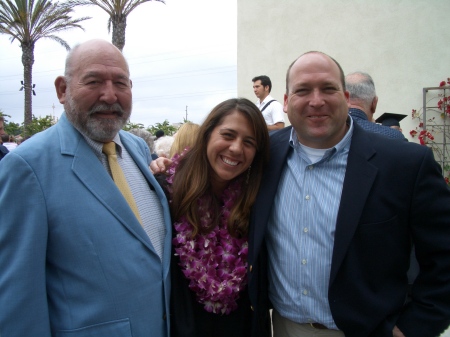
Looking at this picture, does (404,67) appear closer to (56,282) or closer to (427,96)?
(427,96)

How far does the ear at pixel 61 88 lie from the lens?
1817 mm

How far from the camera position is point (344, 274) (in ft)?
5.89

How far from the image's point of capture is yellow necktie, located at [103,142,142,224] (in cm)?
186

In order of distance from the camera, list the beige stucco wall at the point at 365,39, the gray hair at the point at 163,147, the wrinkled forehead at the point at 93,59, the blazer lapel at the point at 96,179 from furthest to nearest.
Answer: the beige stucco wall at the point at 365,39 < the gray hair at the point at 163,147 < the wrinkled forehead at the point at 93,59 < the blazer lapel at the point at 96,179

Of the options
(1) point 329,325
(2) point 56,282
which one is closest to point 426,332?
(1) point 329,325

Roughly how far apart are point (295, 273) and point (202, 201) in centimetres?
73

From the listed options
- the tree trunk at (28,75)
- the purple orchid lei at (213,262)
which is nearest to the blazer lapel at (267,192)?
the purple orchid lei at (213,262)

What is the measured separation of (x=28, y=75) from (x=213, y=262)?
1736 cm

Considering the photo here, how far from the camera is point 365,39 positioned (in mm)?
8195

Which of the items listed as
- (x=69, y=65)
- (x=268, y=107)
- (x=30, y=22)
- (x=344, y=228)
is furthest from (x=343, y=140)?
(x=30, y=22)

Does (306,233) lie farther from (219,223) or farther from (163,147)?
(163,147)

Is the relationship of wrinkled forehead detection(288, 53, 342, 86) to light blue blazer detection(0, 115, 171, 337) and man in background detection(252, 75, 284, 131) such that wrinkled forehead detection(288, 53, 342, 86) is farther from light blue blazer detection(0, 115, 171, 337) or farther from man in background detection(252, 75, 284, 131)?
man in background detection(252, 75, 284, 131)

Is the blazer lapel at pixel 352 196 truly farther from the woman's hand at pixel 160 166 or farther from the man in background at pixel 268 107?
the man in background at pixel 268 107

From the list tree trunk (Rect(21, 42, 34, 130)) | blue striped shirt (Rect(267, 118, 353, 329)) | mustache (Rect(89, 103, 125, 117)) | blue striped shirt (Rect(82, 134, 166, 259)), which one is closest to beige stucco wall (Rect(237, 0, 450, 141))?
blue striped shirt (Rect(267, 118, 353, 329))
